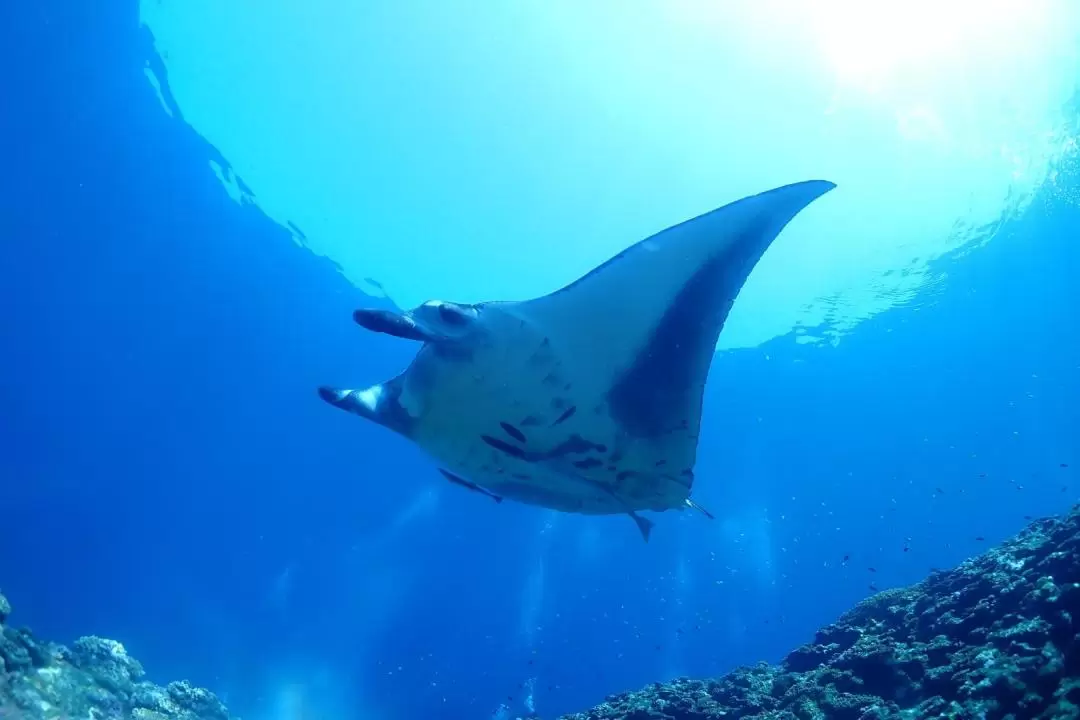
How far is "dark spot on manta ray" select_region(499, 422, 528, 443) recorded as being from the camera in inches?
151

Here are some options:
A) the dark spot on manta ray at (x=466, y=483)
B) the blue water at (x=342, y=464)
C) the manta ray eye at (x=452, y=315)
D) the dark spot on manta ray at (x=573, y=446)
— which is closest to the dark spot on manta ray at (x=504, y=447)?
the dark spot on manta ray at (x=573, y=446)

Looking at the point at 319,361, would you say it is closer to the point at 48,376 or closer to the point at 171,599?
the point at 48,376

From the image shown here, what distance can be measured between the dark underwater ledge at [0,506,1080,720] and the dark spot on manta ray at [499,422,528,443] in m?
3.50

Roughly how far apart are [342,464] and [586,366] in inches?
960

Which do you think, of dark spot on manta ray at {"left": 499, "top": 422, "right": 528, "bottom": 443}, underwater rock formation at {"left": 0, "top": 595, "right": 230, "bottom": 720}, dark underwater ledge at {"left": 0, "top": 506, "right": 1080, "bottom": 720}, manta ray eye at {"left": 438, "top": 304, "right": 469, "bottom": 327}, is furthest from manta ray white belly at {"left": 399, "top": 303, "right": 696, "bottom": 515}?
underwater rock formation at {"left": 0, "top": 595, "right": 230, "bottom": 720}

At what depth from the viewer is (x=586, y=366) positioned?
390 centimetres

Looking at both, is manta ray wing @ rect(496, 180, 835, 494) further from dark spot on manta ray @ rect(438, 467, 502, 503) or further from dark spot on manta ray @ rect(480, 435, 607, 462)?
dark spot on manta ray @ rect(438, 467, 502, 503)

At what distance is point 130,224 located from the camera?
19.6m

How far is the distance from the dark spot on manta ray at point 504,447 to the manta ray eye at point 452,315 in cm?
74

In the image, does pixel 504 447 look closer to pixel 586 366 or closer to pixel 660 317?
pixel 586 366

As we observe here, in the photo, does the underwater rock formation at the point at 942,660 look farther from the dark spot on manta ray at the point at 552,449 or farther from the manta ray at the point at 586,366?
the dark spot on manta ray at the point at 552,449

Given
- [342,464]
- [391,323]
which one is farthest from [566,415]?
[342,464]

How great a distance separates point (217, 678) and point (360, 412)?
3318 cm

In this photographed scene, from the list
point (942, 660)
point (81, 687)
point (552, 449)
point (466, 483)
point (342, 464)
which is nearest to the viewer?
point (552, 449)
